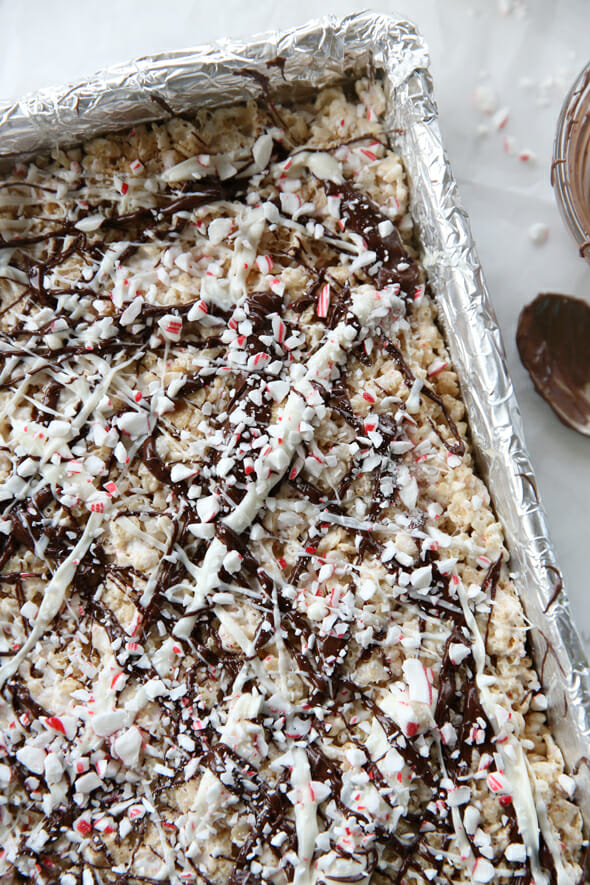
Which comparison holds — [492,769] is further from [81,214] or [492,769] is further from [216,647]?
[81,214]

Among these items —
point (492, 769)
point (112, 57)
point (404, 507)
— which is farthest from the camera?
point (112, 57)

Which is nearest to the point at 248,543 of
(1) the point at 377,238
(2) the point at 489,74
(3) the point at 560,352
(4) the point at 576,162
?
(1) the point at 377,238

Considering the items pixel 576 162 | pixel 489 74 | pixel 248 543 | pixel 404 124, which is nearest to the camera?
pixel 248 543

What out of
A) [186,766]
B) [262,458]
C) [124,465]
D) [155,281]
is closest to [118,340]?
[155,281]

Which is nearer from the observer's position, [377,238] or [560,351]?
[377,238]

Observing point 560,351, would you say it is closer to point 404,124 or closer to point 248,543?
point 404,124
